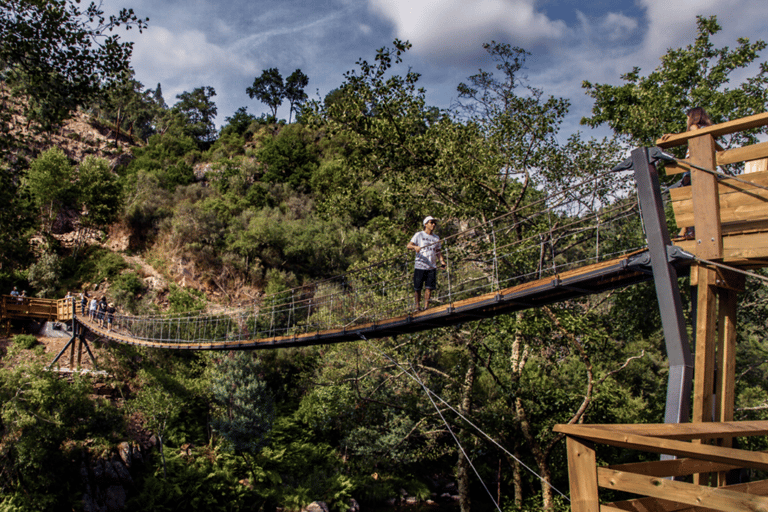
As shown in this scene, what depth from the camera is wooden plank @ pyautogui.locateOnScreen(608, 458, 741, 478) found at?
169cm

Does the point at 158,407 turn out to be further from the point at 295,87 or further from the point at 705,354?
the point at 295,87

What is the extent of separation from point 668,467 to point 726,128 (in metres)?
1.41

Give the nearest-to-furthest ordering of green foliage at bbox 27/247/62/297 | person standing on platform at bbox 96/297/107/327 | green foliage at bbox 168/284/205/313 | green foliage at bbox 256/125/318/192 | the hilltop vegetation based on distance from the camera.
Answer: the hilltop vegetation → person standing on platform at bbox 96/297/107/327 → green foliage at bbox 168/284/205/313 → green foliage at bbox 27/247/62/297 → green foliage at bbox 256/125/318/192

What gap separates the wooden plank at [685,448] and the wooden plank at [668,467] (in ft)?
0.48

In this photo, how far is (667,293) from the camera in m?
2.32

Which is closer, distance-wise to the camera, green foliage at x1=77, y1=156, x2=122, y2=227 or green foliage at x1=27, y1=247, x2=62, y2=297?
green foliage at x1=27, y1=247, x2=62, y2=297

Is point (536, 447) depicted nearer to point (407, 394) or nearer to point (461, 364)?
point (461, 364)

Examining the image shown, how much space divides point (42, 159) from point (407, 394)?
15.0 m

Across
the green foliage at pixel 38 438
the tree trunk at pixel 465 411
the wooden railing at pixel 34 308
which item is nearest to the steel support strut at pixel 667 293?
the tree trunk at pixel 465 411

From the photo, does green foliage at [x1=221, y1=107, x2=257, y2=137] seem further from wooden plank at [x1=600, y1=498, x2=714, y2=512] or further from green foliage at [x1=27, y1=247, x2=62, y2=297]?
wooden plank at [x1=600, y1=498, x2=714, y2=512]

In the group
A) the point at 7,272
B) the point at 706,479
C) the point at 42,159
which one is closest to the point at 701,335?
A: the point at 706,479

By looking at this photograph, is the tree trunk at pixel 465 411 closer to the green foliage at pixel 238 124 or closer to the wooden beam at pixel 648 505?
the wooden beam at pixel 648 505

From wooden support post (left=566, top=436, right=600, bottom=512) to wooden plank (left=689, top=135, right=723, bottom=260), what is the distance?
1.19 m

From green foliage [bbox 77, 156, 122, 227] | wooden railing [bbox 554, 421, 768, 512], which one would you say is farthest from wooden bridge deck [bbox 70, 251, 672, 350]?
green foliage [bbox 77, 156, 122, 227]
